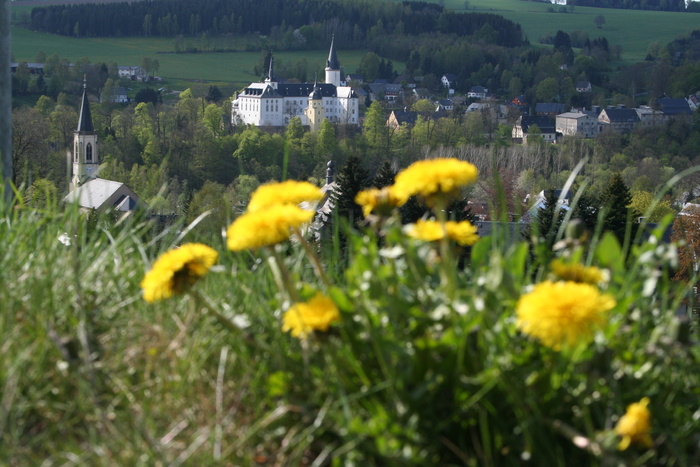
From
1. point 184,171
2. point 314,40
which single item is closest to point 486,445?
point 184,171

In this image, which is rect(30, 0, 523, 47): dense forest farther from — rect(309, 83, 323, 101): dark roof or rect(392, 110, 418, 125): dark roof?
rect(392, 110, 418, 125): dark roof

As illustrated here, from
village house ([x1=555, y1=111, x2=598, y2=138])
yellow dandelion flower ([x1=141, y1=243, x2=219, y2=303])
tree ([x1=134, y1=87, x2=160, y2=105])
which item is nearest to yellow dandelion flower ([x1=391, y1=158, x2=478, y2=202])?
yellow dandelion flower ([x1=141, y1=243, x2=219, y2=303])

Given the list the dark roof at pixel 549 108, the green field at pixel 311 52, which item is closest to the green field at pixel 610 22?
the green field at pixel 311 52

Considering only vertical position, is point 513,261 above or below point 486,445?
above

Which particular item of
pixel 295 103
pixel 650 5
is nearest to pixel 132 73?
pixel 295 103

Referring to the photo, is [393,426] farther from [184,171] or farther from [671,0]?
[671,0]

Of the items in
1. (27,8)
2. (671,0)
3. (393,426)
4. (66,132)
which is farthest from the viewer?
(671,0)

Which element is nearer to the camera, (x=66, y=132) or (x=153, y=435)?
(x=153, y=435)

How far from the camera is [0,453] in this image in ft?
4.20

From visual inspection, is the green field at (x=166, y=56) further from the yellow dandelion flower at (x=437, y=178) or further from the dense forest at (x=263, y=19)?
the yellow dandelion flower at (x=437, y=178)

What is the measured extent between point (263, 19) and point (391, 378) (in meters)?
131

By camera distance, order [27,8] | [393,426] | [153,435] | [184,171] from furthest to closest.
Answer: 1. [27,8]
2. [184,171]
3. [153,435]
4. [393,426]

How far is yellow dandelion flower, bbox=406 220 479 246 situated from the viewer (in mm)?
1506

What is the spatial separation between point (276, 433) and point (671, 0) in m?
153
